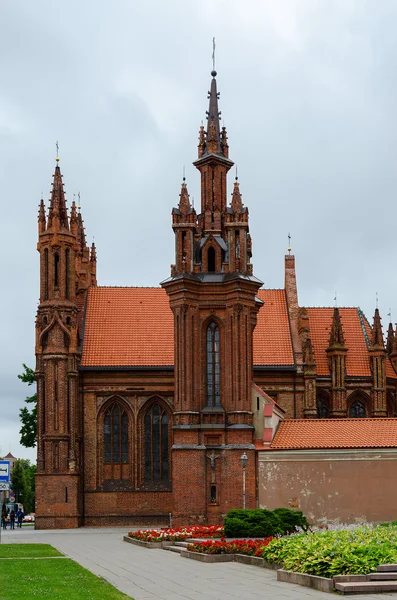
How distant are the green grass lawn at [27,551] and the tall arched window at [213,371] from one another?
46.7 ft

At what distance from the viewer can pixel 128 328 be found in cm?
6150

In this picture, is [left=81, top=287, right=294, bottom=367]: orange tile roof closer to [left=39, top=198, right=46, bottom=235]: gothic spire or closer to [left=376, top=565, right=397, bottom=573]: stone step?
[left=39, top=198, right=46, bottom=235]: gothic spire

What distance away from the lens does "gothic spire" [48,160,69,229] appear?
58.4 m

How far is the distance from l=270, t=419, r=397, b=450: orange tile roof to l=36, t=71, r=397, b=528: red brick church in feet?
0.50

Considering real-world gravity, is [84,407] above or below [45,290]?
below

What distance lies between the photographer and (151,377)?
58562mm

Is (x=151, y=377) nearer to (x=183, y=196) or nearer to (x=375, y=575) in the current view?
(x=183, y=196)

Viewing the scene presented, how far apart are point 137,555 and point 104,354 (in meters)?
27.5

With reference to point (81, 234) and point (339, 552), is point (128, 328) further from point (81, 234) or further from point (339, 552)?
point (339, 552)

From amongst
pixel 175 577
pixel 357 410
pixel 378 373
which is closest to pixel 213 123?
pixel 378 373

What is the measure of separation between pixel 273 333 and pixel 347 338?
5712 mm

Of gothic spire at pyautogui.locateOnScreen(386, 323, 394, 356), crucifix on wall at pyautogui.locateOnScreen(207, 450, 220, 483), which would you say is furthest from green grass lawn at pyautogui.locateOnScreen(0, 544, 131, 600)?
gothic spire at pyautogui.locateOnScreen(386, 323, 394, 356)

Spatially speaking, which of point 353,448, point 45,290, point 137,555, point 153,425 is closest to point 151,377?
point 153,425

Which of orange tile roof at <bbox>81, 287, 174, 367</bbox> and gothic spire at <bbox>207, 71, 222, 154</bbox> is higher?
gothic spire at <bbox>207, 71, 222, 154</bbox>
